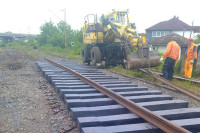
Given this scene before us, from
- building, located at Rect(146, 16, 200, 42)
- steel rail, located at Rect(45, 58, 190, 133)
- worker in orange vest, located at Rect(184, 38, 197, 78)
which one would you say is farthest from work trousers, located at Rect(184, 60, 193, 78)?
building, located at Rect(146, 16, 200, 42)

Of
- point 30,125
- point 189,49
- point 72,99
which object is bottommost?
point 30,125

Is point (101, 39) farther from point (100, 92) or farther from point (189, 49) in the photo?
point (100, 92)

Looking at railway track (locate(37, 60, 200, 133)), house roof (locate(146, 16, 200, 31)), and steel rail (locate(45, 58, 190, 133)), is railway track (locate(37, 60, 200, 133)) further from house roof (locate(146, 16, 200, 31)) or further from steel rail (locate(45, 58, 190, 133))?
house roof (locate(146, 16, 200, 31))

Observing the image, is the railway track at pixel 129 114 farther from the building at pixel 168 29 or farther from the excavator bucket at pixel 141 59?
the building at pixel 168 29

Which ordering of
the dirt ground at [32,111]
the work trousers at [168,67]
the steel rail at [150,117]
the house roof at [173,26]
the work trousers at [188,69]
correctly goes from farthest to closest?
A: 1. the house roof at [173,26]
2. the work trousers at [188,69]
3. the work trousers at [168,67]
4. the dirt ground at [32,111]
5. the steel rail at [150,117]

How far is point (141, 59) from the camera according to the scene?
8656 mm

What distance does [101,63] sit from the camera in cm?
1137

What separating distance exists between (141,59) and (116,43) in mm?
3378

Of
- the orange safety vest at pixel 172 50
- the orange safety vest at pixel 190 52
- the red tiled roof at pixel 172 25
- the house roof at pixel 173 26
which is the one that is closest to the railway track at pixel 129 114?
the orange safety vest at pixel 172 50

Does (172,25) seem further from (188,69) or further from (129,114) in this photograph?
(129,114)

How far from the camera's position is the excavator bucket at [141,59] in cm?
859

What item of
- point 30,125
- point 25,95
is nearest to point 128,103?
point 30,125

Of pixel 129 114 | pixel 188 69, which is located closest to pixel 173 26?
pixel 188 69

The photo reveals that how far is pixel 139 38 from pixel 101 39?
327 cm
